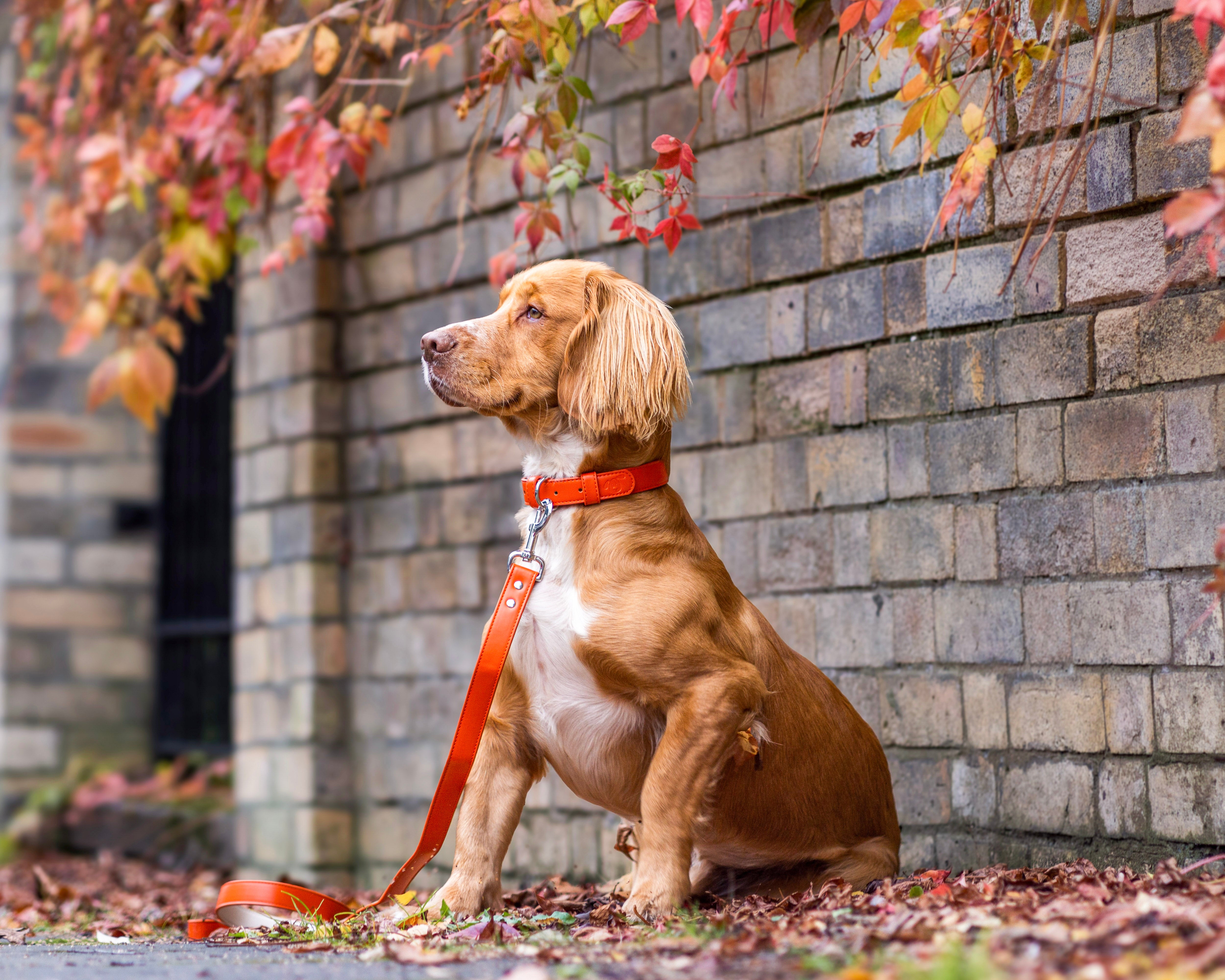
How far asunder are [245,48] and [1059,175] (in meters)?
3.22

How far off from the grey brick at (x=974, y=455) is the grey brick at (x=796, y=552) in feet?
1.43

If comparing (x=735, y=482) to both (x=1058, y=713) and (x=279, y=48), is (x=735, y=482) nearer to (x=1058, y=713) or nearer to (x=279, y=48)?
(x=1058, y=713)

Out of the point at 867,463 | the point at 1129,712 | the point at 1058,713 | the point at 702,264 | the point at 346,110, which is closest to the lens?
the point at 1129,712

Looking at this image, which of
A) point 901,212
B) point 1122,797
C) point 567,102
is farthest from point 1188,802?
point 567,102

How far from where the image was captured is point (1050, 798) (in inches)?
148

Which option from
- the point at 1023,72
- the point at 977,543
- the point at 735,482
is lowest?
the point at 977,543

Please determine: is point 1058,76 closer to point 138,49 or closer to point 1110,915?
point 1110,915

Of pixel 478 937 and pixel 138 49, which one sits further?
pixel 138 49

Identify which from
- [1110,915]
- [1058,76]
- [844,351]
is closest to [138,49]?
[844,351]

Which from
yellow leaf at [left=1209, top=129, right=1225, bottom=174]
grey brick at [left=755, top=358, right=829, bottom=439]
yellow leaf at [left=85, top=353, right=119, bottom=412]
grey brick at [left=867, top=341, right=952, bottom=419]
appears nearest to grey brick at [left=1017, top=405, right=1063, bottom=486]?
grey brick at [left=867, top=341, right=952, bottom=419]

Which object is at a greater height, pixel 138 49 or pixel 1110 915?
pixel 138 49

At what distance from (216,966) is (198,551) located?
531cm

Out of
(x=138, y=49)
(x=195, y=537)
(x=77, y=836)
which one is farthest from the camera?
(x=195, y=537)

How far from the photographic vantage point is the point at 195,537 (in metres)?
7.77
